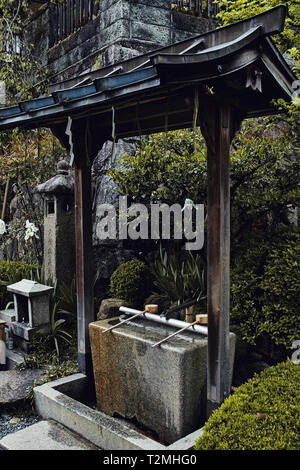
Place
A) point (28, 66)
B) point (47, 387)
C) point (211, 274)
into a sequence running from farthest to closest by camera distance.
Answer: point (28, 66)
point (47, 387)
point (211, 274)

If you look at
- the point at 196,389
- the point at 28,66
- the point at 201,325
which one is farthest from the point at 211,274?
the point at 28,66

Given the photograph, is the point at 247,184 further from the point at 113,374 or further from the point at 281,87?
the point at 113,374

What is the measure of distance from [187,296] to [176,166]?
2.03m

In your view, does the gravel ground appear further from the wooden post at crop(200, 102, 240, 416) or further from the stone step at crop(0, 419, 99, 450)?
the wooden post at crop(200, 102, 240, 416)

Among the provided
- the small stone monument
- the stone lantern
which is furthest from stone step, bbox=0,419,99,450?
the stone lantern

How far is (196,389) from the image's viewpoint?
390 cm

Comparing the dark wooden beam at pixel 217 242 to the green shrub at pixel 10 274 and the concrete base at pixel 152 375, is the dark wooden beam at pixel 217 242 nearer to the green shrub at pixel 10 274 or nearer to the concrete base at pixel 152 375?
the concrete base at pixel 152 375

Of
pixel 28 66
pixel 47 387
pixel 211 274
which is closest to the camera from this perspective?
pixel 211 274

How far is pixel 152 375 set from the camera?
4070 millimetres

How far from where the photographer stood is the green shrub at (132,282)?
6652mm

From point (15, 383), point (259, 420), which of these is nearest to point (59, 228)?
point (15, 383)

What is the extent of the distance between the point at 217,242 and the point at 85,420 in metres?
2.17

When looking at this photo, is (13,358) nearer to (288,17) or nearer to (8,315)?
(8,315)

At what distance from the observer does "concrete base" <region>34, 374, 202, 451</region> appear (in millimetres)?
3432
